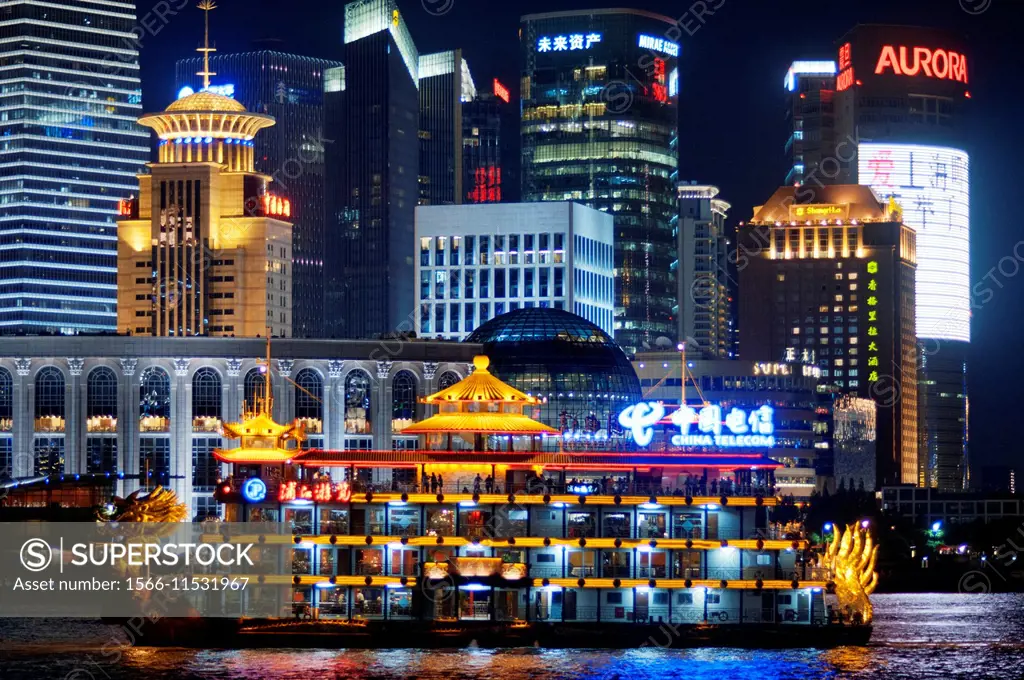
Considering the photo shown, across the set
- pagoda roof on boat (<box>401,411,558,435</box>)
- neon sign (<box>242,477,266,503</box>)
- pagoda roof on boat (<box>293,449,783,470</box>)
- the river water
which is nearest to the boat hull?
the river water

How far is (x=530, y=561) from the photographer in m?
124

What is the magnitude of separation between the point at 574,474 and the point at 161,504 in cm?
2781

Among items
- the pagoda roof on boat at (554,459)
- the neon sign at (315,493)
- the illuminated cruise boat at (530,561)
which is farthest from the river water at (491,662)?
the pagoda roof on boat at (554,459)

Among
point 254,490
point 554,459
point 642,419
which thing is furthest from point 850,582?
point 254,490

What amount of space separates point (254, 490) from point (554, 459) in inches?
712

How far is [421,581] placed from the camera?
122 metres

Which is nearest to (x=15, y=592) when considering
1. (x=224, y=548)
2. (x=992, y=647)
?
(x=224, y=548)

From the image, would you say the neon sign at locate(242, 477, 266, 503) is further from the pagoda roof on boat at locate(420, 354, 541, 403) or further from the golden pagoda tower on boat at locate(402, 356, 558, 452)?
the pagoda roof on boat at locate(420, 354, 541, 403)

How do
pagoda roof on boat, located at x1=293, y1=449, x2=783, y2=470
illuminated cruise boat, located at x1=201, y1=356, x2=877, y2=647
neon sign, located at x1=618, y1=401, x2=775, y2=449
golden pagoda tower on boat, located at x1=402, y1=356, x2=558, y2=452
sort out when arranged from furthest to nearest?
neon sign, located at x1=618, y1=401, x2=775, y2=449 → golden pagoda tower on boat, located at x1=402, y1=356, x2=558, y2=452 → pagoda roof on boat, located at x1=293, y1=449, x2=783, y2=470 → illuminated cruise boat, located at x1=201, y1=356, x2=877, y2=647

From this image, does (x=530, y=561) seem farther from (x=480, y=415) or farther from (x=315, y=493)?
(x=315, y=493)

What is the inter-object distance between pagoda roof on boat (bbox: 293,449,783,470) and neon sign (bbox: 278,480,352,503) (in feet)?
7.16

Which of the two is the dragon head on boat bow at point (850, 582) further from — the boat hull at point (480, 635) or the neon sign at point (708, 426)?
the neon sign at point (708, 426)

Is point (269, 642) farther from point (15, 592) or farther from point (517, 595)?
point (15, 592)

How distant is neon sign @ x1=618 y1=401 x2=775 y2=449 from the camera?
14112 cm
